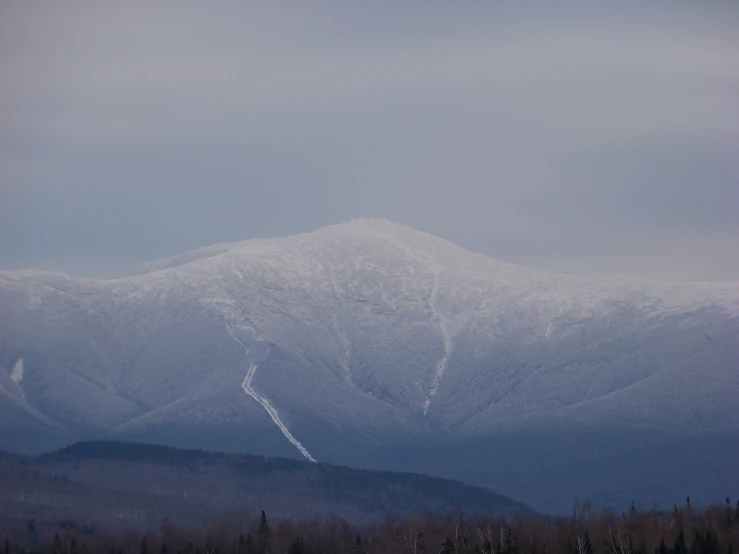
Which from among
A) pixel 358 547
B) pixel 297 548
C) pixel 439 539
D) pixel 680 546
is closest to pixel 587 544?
pixel 680 546

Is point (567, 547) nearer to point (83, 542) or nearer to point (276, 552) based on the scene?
point (276, 552)

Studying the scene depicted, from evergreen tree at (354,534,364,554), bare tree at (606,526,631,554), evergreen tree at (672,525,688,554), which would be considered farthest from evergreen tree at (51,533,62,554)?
evergreen tree at (672,525,688,554)

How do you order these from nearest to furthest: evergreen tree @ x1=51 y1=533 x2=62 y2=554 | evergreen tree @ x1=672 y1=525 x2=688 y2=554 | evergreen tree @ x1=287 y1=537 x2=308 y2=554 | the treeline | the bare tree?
evergreen tree @ x1=672 y1=525 x2=688 y2=554 < the bare tree < the treeline < evergreen tree @ x1=287 y1=537 x2=308 y2=554 < evergreen tree @ x1=51 y1=533 x2=62 y2=554

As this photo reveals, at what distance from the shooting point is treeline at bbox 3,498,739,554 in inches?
5888

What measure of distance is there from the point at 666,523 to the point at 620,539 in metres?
24.4

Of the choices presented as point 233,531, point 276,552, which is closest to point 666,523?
point 276,552

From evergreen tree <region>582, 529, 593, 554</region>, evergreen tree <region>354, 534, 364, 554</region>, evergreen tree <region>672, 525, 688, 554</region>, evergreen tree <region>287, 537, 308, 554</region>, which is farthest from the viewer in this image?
evergreen tree <region>287, 537, 308, 554</region>

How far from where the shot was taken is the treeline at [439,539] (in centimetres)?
14956

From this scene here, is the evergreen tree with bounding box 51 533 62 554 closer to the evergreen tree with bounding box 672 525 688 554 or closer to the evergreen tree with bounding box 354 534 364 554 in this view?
the evergreen tree with bounding box 354 534 364 554

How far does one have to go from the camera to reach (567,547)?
156 meters

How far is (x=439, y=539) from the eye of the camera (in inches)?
6905

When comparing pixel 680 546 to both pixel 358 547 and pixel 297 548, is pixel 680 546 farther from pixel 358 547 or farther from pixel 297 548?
pixel 297 548

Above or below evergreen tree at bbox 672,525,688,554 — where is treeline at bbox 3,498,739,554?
above

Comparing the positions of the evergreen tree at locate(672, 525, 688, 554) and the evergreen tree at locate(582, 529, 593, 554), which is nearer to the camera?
the evergreen tree at locate(672, 525, 688, 554)
